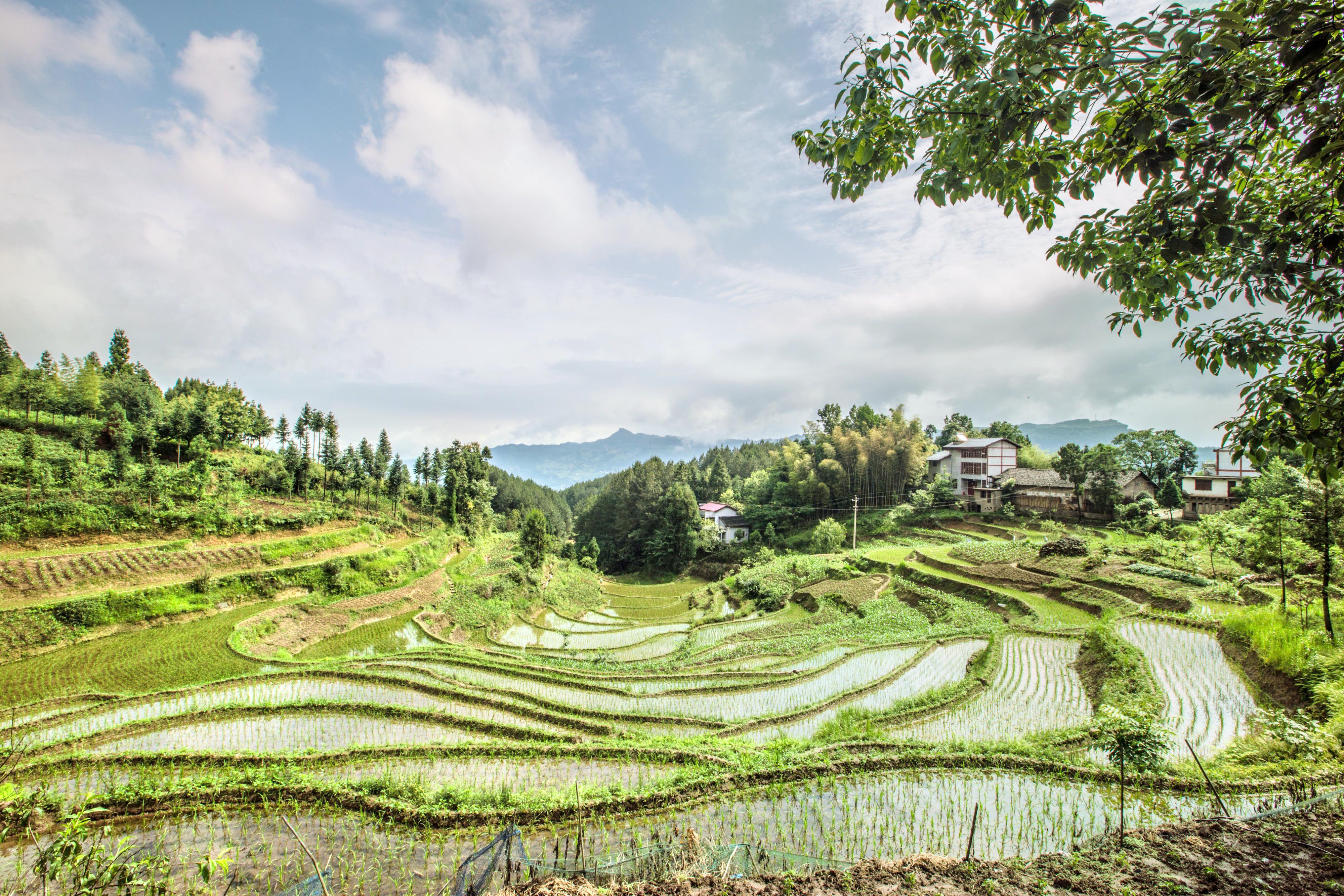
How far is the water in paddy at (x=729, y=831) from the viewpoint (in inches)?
228

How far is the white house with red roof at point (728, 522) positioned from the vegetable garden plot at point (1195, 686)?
3564cm

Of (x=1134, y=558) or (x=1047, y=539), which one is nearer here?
(x=1134, y=558)

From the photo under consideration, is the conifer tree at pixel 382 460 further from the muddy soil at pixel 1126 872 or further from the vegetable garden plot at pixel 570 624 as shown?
the muddy soil at pixel 1126 872

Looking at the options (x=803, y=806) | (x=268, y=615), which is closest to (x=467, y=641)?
(x=268, y=615)

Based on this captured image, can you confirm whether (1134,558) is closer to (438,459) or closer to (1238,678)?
(1238,678)

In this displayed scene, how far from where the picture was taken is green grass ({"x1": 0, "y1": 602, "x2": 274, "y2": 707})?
1273 cm

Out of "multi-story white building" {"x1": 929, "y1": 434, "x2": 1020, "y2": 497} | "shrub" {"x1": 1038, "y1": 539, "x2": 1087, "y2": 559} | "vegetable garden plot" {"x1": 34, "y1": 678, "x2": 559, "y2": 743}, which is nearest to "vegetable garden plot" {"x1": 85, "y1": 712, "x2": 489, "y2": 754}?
"vegetable garden plot" {"x1": 34, "y1": 678, "x2": 559, "y2": 743}

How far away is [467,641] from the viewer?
22.0 m

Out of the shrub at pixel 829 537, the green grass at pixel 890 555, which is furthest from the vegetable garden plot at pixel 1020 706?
the shrub at pixel 829 537

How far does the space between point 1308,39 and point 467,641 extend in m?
25.4

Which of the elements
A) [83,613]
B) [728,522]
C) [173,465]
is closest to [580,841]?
[83,613]

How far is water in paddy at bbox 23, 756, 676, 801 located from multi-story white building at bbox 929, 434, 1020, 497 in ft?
150

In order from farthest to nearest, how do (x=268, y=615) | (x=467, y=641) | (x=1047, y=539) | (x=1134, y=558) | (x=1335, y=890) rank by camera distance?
(x=1047, y=539) → (x=1134, y=558) → (x=467, y=641) → (x=268, y=615) → (x=1335, y=890)

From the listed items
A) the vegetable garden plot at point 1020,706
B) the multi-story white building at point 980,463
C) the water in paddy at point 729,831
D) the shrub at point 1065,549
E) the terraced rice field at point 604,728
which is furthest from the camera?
the multi-story white building at point 980,463
